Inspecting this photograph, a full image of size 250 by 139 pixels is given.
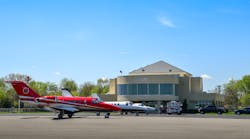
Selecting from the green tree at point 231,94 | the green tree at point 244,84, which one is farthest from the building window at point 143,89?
the green tree at point 231,94

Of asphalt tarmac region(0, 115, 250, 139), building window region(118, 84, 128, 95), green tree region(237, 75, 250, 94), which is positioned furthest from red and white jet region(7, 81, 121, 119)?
green tree region(237, 75, 250, 94)

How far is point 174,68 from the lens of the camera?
115438mm

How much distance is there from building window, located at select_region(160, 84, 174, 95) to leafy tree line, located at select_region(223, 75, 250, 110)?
2862cm

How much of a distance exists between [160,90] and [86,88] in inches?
2190

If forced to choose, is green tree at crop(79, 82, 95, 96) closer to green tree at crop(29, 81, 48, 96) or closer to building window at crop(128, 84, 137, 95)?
green tree at crop(29, 81, 48, 96)

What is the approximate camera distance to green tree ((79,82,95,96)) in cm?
14996

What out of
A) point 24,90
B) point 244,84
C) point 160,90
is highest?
point 244,84

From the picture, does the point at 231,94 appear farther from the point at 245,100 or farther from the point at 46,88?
the point at 46,88

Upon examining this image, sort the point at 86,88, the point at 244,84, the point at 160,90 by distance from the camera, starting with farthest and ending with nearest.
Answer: the point at 86,88, the point at 244,84, the point at 160,90

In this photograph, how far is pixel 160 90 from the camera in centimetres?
10119

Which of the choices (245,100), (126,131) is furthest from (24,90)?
(245,100)

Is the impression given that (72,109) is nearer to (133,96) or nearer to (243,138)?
(243,138)

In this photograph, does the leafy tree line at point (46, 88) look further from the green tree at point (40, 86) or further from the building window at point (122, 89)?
the building window at point (122, 89)

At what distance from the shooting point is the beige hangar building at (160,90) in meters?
101
